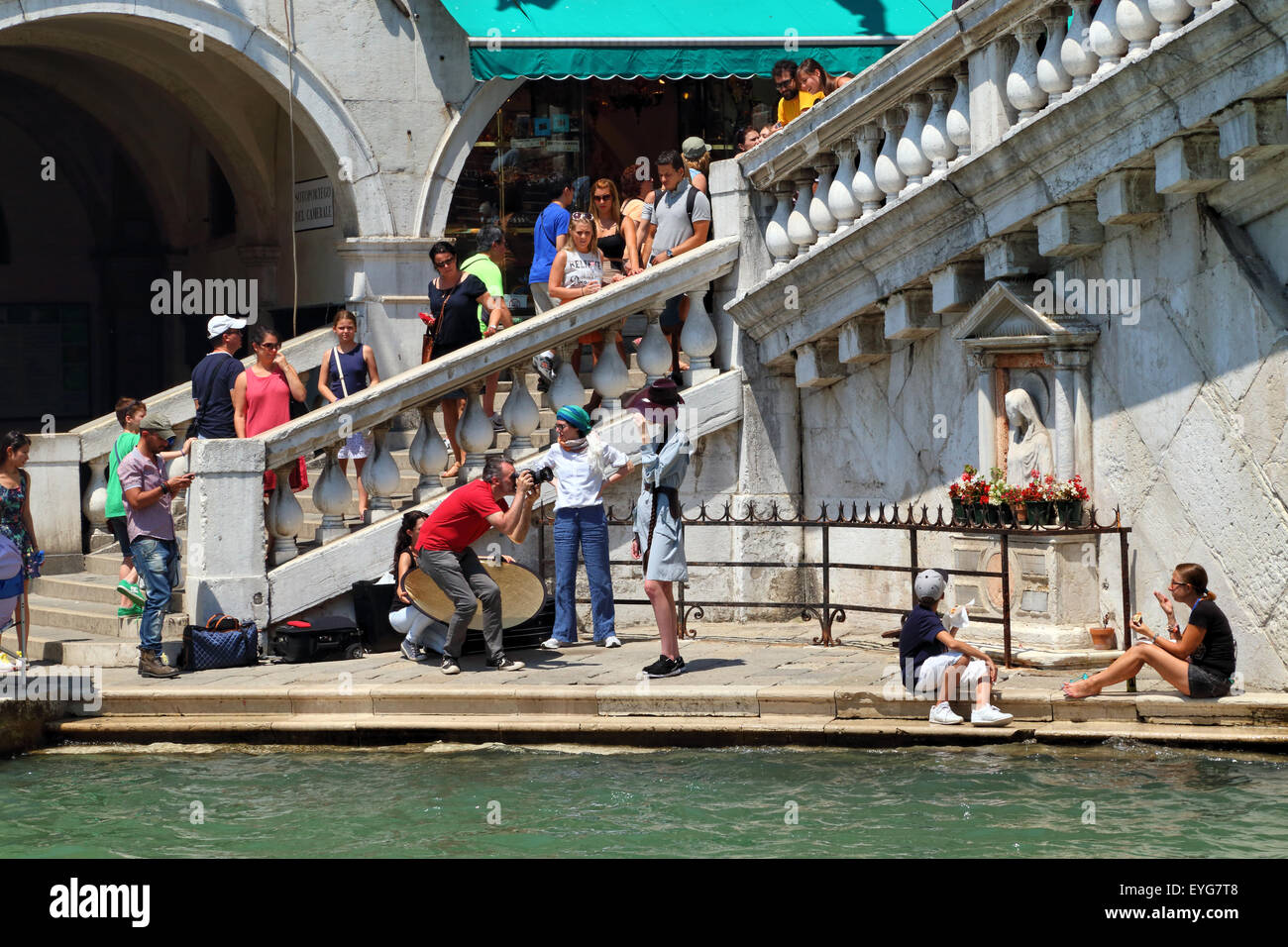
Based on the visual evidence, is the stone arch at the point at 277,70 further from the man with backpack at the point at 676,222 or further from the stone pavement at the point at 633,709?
the stone pavement at the point at 633,709

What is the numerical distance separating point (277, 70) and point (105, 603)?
5.18 meters

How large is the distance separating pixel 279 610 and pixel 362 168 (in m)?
5.64

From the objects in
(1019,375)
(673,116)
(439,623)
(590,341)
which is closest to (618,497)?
(590,341)

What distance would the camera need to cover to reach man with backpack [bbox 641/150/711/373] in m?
12.4

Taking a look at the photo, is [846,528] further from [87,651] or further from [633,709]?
[87,651]

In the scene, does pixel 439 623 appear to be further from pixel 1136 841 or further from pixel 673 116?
pixel 673 116

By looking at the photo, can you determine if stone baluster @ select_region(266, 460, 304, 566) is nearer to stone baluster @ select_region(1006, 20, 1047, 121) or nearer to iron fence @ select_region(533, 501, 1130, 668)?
iron fence @ select_region(533, 501, 1130, 668)

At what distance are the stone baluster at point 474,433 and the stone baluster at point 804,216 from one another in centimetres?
226

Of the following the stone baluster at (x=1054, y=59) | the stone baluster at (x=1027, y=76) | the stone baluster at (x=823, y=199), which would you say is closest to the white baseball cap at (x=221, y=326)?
the stone baluster at (x=823, y=199)

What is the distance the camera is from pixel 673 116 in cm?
1758

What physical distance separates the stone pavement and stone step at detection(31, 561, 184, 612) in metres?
1.83

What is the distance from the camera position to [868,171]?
35.8ft

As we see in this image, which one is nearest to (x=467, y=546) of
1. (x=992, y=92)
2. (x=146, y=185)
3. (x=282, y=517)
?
(x=282, y=517)

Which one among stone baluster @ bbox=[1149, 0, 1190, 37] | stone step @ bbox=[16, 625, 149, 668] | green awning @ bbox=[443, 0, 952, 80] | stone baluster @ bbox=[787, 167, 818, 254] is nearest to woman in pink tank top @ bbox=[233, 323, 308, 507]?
stone step @ bbox=[16, 625, 149, 668]
